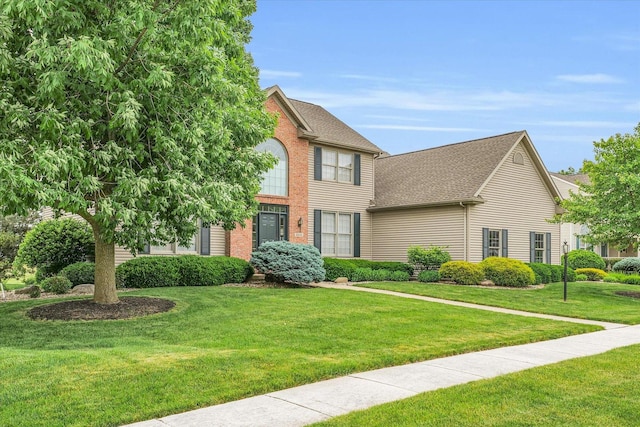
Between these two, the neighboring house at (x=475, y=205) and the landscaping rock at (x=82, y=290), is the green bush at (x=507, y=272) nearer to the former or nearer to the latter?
the neighboring house at (x=475, y=205)

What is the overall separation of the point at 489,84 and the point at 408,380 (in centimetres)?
2250

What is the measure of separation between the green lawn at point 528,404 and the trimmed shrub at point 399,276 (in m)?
15.3

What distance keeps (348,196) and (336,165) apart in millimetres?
1555

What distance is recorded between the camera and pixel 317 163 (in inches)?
957

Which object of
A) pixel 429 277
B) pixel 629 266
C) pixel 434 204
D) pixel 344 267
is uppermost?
pixel 434 204

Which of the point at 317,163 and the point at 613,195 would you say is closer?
the point at 613,195

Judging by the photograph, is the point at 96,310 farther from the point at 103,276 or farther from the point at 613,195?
the point at 613,195

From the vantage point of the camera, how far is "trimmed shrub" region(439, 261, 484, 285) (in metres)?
21.8

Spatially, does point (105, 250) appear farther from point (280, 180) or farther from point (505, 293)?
point (505, 293)

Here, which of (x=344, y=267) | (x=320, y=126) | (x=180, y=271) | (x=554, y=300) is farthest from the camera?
(x=320, y=126)

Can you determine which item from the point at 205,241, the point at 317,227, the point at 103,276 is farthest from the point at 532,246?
the point at 103,276

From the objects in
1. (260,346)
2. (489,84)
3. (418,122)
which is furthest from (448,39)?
(260,346)

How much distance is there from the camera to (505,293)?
18828 mm

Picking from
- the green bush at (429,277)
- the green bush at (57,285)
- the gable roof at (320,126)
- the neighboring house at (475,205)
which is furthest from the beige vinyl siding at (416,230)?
the green bush at (57,285)
